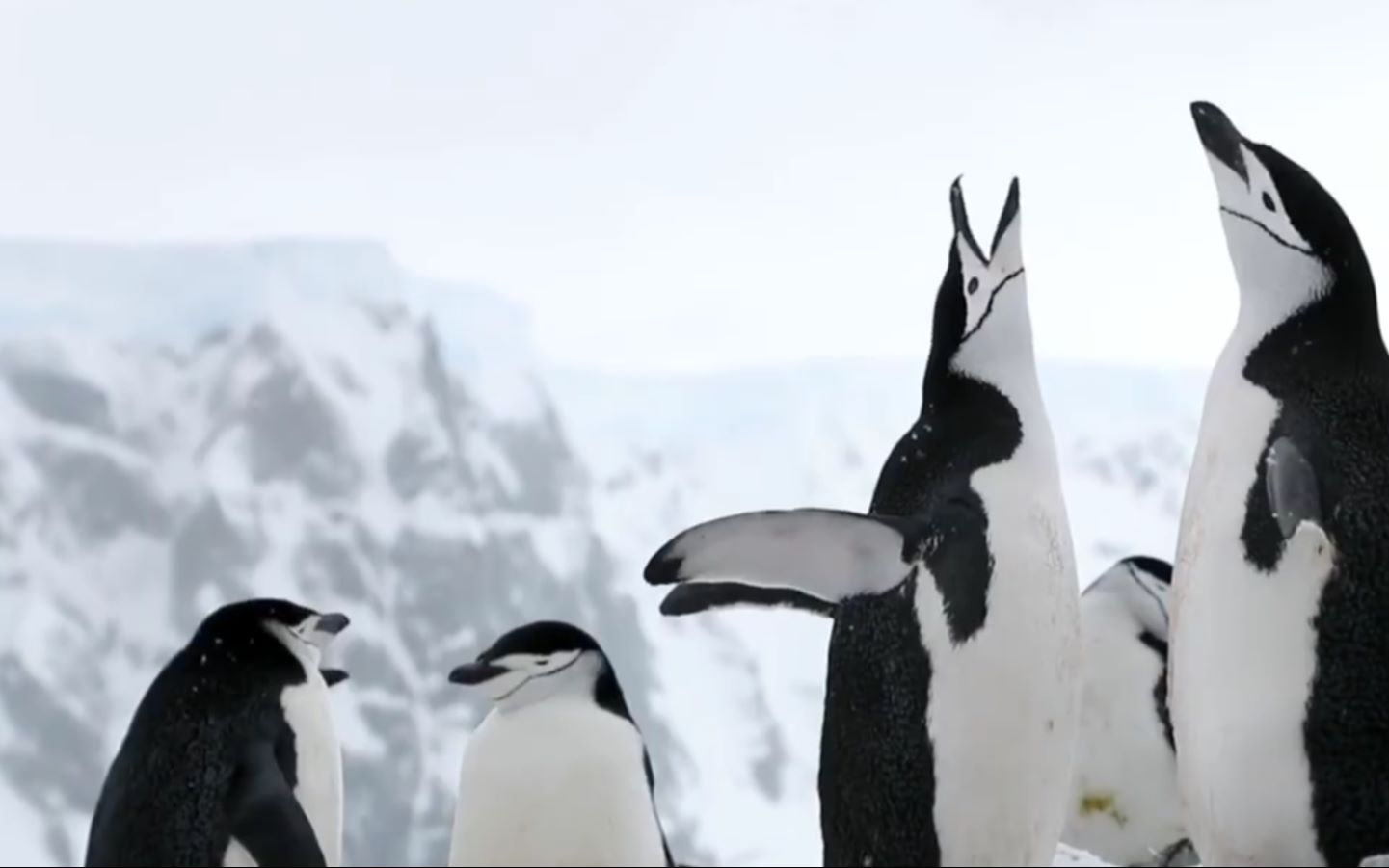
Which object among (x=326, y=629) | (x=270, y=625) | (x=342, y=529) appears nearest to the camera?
(x=270, y=625)

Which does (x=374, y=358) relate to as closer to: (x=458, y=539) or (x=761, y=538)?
(x=458, y=539)

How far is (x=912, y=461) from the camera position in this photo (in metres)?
2.20

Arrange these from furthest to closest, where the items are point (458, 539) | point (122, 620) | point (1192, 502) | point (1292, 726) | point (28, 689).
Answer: point (458, 539)
point (122, 620)
point (28, 689)
point (1192, 502)
point (1292, 726)

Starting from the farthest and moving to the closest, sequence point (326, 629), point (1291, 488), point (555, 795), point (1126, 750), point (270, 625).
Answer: point (1126, 750), point (326, 629), point (270, 625), point (555, 795), point (1291, 488)

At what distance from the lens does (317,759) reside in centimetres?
246

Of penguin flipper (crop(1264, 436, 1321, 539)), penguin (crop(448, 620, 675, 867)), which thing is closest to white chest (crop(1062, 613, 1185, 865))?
penguin (crop(448, 620, 675, 867))

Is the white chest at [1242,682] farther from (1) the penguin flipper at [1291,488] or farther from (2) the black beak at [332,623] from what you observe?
(2) the black beak at [332,623]

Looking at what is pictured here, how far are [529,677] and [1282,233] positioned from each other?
125cm

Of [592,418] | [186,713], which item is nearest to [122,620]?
[592,418]

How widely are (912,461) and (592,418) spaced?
20.7 m

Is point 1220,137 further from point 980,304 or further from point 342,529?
point 342,529

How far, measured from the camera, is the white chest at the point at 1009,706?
6.23 ft

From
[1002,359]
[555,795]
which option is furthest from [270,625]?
[1002,359]

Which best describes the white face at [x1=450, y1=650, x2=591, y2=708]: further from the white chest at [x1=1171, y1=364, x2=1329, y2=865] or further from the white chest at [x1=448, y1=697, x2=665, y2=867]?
the white chest at [x1=1171, y1=364, x2=1329, y2=865]
